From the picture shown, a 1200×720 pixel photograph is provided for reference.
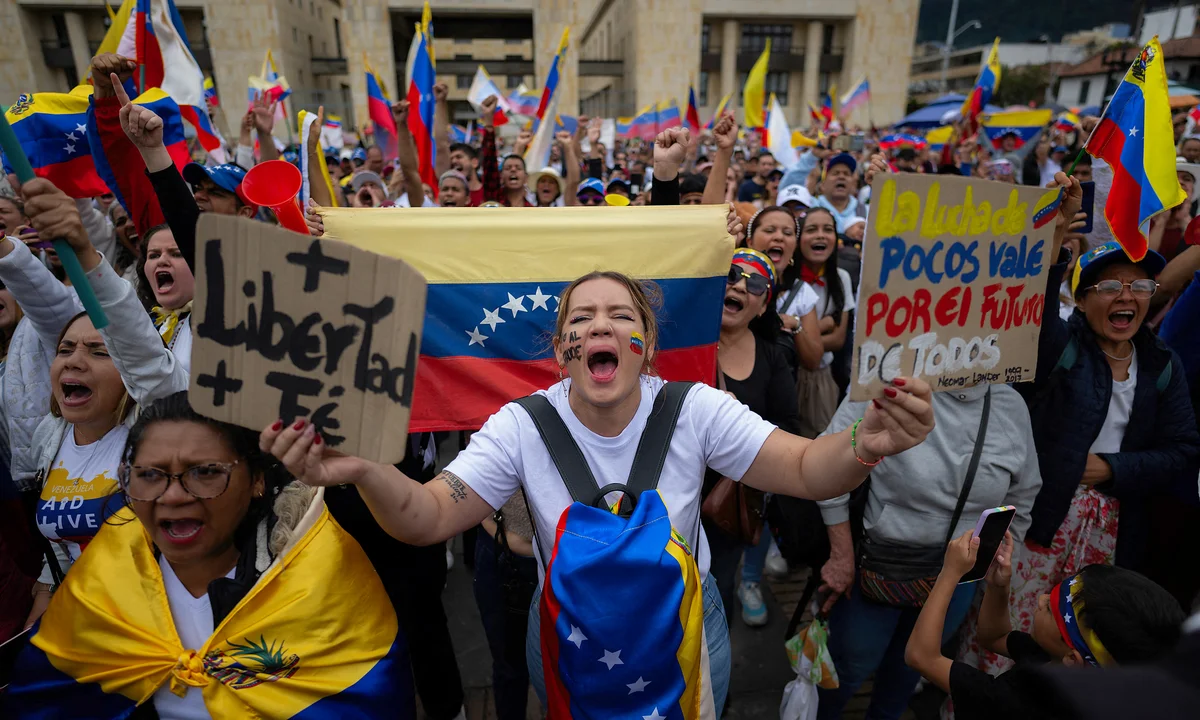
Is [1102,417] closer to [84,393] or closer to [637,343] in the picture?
[637,343]

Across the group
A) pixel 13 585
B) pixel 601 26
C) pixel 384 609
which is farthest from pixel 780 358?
pixel 601 26

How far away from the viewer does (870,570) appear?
2.30 meters

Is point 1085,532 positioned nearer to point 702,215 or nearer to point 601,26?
point 702,215

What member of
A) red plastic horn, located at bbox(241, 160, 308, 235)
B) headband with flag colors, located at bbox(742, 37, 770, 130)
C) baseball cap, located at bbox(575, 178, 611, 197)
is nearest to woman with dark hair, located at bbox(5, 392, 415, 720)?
red plastic horn, located at bbox(241, 160, 308, 235)

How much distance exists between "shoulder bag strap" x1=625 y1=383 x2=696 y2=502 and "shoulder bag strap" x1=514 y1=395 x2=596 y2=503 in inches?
4.4

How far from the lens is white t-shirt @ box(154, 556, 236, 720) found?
1.62 metres

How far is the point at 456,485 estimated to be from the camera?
5.24 feet

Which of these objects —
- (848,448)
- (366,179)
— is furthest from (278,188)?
(366,179)

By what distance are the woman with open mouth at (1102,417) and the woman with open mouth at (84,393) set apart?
3.18 metres

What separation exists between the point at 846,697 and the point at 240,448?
245cm

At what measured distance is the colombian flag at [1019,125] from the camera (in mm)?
10420

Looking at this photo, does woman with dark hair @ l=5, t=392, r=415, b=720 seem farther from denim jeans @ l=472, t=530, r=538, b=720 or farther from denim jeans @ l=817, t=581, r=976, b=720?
denim jeans @ l=817, t=581, r=976, b=720

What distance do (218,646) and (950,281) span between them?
2.08m

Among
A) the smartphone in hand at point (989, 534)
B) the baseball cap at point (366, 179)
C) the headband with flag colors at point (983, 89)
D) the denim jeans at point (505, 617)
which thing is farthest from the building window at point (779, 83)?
the denim jeans at point (505, 617)
